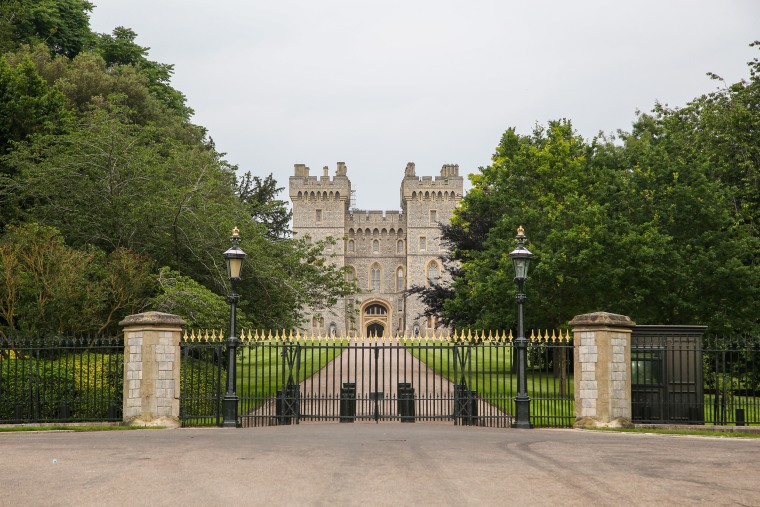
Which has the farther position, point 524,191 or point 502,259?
point 524,191

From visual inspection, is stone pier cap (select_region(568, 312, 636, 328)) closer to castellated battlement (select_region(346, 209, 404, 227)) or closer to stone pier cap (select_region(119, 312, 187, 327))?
stone pier cap (select_region(119, 312, 187, 327))

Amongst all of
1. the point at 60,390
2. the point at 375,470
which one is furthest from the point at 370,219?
the point at 375,470

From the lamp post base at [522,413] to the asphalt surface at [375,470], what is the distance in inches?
79.3

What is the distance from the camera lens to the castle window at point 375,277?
8694 centimetres

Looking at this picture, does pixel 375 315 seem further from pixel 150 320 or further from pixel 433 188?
pixel 150 320

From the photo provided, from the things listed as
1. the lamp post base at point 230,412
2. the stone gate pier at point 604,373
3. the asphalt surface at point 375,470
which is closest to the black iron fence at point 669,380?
the stone gate pier at point 604,373

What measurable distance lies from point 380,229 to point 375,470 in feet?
257

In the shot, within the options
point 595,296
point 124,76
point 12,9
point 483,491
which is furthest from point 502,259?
point 12,9

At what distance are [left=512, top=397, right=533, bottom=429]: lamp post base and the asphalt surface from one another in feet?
6.61

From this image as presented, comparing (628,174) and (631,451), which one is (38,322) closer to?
(631,451)

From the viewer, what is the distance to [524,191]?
3014 centimetres

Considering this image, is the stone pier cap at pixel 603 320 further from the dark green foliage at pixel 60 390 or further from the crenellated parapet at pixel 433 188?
the crenellated parapet at pixel 433 188

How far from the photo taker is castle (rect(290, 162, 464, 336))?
86.4 meters

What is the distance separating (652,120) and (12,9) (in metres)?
30.0
